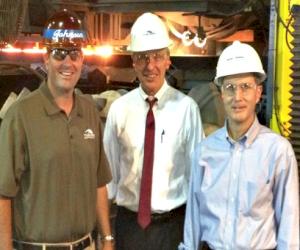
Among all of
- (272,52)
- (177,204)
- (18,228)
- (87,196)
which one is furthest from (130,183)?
(272,52)

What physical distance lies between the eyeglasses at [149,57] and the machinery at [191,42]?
0.63 m

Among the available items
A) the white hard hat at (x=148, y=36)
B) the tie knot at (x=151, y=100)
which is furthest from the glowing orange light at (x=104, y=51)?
the tie knot at (x=151, y=100)

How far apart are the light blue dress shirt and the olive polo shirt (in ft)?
2.02

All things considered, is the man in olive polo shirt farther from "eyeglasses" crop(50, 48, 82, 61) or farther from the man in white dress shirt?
the man in white dress shirt

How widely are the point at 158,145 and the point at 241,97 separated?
0.77 m

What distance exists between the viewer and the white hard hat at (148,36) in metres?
3.34

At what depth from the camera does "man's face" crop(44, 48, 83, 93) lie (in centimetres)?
274

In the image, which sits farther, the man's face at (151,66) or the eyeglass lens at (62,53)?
the man's face at (151,66)

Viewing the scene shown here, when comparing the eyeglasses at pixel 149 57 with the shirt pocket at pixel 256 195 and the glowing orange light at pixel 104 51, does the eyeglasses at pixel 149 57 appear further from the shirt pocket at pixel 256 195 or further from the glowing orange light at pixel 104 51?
the glowing orange light at pixel 104 51

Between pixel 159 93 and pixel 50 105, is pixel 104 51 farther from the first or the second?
pixel 50 105

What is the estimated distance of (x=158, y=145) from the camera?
337 centimetres

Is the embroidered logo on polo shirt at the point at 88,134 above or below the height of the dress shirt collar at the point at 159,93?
below

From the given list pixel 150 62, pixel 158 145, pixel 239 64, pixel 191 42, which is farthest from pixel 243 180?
pixel 191 42

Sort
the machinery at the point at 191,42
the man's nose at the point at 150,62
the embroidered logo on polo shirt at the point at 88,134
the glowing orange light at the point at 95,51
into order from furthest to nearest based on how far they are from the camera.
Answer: the glowing orange light at the point at 95,51 → the machinery at the point at 191,42 → the man's nose at the point at 150,62 → the embroidered logo on polo shirt at the point at 88,134
